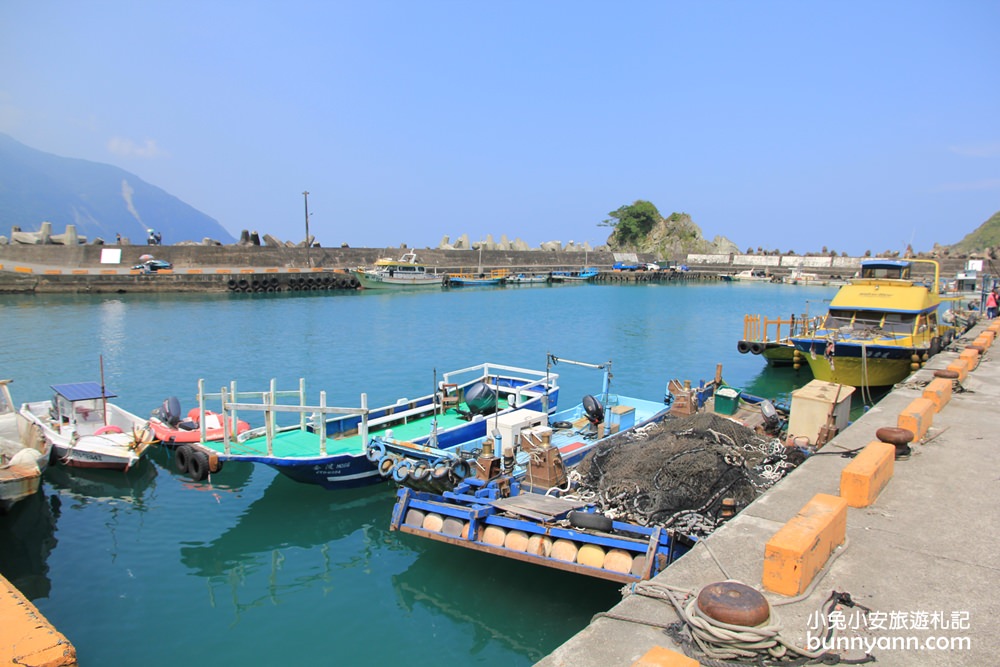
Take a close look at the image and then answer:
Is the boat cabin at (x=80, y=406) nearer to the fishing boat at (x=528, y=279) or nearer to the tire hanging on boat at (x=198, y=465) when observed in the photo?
the tire hanging on boat at (x=198, y=465)

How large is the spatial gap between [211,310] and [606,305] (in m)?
31.9

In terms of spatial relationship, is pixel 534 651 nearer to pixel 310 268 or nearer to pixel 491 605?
pixel 491 605

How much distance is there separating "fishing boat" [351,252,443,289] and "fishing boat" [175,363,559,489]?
51961 millimetres

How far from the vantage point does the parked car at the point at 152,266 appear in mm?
56781

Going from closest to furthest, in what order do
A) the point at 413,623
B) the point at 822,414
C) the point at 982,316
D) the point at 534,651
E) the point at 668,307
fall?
the point at 534,651
the point at 413,623
the point at 822,414
the point at 982,316
the point at 668,307

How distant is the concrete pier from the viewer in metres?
4.50

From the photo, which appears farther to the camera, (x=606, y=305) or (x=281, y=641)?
(x=606, y=305)

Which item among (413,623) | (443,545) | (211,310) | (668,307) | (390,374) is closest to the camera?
(413,623)

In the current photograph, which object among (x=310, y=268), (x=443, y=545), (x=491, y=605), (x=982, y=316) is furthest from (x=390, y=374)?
(x=310, y=268)

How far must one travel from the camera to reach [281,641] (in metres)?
7.93

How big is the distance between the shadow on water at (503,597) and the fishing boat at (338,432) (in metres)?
2.56

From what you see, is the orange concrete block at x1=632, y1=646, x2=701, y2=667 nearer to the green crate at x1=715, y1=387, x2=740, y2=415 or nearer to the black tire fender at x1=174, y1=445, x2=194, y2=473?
the black tire fender at x1=174, y1=445, x2=194, y2=473

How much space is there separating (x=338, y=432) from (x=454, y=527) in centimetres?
512

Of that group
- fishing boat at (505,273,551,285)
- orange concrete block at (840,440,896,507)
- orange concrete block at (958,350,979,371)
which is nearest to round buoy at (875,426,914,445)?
orange concrete block at (840,440,896,507)
